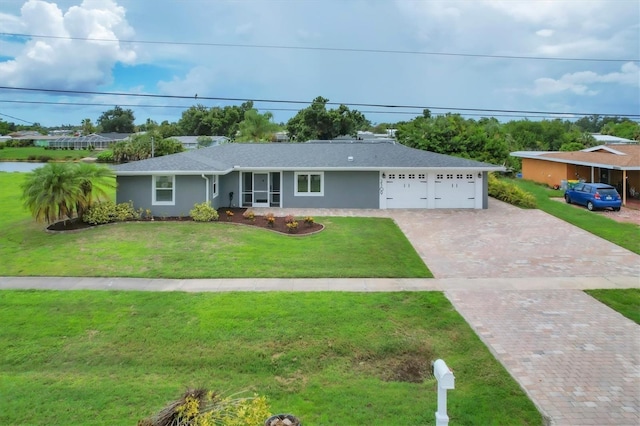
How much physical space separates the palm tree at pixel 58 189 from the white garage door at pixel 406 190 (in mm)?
14332

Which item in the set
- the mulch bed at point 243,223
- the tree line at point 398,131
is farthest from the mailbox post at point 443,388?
the tree line at point 398,131

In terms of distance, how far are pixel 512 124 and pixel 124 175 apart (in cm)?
6590

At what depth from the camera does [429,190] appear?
2570 cm

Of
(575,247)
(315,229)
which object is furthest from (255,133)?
(575,247)

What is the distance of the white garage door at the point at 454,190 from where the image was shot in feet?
84.4

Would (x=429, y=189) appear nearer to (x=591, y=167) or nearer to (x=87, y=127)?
(x=591, y=167)

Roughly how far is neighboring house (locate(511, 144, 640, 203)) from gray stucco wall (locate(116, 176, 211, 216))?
22299 mm

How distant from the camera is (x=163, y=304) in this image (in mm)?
11133

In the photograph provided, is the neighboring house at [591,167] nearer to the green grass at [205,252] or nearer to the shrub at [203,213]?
the green grass at [205,252]

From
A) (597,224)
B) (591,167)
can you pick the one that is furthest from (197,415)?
(591,167)

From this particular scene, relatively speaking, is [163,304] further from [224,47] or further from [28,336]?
→ [224,47]

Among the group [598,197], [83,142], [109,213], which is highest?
[83,142]

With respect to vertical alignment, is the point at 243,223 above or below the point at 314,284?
above

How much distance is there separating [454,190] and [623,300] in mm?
14328
